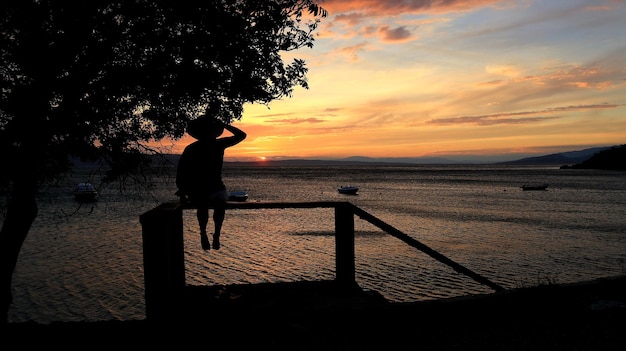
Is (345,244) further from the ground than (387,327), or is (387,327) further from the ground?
(345,244)

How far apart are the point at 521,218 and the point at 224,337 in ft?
191

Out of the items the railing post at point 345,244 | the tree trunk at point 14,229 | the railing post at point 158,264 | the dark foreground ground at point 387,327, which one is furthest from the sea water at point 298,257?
the railing post at point 158,264

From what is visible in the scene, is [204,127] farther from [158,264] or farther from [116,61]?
[116,61]

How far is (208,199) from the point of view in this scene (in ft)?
22.4

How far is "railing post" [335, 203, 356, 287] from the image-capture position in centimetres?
820

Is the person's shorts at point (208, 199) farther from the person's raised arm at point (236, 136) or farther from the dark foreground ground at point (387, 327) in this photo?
the dark foreground ground at point (387, 327)

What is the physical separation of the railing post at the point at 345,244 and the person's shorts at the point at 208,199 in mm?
2262

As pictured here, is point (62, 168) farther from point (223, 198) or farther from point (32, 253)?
point (32, 253)

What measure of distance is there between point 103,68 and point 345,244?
6213 millimetres

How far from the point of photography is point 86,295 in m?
21.3

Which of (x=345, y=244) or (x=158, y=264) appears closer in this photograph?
(x=158, y=264)

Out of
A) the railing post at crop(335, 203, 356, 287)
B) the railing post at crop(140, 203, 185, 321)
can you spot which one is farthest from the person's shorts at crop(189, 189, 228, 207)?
the railing post at crop(335, 203, 356, 287)

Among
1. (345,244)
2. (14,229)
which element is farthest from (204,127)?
(14,229)

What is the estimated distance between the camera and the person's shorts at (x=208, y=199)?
22.3 ft
